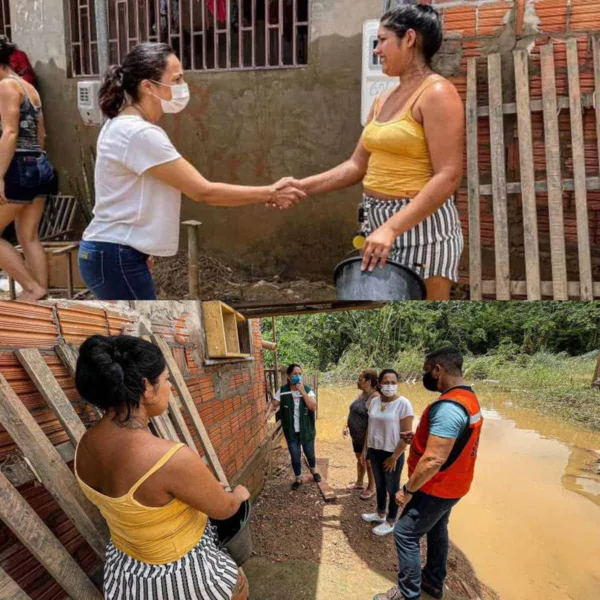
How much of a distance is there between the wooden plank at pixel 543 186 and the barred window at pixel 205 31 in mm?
1186

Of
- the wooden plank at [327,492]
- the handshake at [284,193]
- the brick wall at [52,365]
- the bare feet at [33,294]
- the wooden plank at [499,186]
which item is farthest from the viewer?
the wooden plank at [327,492]

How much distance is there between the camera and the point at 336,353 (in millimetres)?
2510

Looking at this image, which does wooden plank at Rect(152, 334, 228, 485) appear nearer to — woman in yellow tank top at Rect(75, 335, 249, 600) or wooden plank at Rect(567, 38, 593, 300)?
woman in yellow tank top at Rect(75, 335, 249, 600)

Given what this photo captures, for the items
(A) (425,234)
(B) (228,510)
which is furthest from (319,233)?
(B) (228,510)

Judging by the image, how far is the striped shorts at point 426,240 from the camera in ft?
3.92

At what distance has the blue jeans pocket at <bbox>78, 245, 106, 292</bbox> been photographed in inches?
45.0

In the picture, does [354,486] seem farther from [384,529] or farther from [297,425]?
[297,425]

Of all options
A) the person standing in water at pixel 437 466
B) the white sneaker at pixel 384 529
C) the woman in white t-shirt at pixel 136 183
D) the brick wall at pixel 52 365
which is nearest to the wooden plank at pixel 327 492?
the white sneaker at pixel 384 529

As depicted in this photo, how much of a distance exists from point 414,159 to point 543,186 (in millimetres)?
1289

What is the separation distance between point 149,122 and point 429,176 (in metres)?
0.73

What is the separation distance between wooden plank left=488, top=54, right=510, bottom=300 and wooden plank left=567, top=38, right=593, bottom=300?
302 millimetres

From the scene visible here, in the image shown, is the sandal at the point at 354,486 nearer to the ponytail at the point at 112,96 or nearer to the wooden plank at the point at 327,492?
the wooden plank at the point at 327,492

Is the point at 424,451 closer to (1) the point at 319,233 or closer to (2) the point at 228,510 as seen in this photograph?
(2) the point at 228,510

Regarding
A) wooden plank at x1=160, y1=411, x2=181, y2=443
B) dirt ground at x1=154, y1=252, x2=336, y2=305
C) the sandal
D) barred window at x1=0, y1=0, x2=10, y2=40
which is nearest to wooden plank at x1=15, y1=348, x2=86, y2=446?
wooden plank at x1=160, y1=411, x2=181, y2=443
